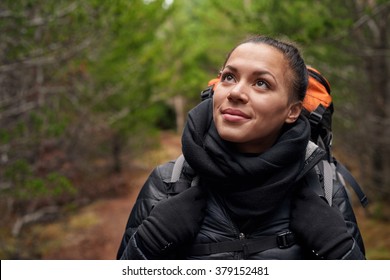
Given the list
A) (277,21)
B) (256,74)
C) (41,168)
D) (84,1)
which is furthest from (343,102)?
(256,74)

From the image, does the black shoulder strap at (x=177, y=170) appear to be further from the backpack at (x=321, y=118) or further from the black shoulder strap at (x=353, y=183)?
the black shoulder strap at (x=353, y=183)

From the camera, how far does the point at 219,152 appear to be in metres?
1.66

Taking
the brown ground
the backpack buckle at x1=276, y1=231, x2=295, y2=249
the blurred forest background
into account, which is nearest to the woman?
the backpack buckle at x1=276, y1=231, x2=295, y2=249

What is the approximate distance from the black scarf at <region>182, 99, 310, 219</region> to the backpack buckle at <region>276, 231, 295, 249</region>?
10cm

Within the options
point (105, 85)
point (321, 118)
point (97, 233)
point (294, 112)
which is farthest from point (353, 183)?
point (105, 85)

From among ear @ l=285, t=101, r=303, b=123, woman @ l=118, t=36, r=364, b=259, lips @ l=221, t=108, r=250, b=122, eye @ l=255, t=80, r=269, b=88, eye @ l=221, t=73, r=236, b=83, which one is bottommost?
woman @ l=118, t=36, r=364, b=259

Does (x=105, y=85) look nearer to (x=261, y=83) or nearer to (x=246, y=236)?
(x=261, y=83)

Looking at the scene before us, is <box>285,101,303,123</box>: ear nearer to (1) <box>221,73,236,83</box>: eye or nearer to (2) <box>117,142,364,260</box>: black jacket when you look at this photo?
(2) <box>117,142,364,260</box>: black jacket

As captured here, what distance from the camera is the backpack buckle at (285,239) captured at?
1631mm

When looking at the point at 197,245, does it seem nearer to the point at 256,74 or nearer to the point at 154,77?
the point at 256,74

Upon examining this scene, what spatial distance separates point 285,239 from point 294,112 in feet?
1.73

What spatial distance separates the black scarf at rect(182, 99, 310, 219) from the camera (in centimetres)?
162
